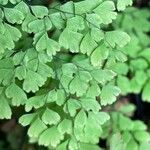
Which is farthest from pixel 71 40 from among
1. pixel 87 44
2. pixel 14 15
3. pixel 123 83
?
pixel 123 83

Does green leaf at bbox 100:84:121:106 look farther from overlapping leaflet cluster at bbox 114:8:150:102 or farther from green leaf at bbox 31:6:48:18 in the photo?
overlapping leaflet cluster at bbox 114:8:150:102

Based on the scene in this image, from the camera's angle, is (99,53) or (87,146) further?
(87,146)

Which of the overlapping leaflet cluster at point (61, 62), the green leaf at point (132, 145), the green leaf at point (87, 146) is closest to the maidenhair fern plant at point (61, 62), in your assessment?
the overlapping leaflet cluster at point (61, 62)

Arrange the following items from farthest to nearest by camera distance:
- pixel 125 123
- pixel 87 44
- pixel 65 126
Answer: pixel 125 123 → pixel 65 126 → pixel 87 44

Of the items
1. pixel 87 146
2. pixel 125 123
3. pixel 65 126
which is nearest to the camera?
pixel 65 126

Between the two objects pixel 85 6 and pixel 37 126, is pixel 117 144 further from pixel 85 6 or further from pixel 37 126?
pixel 85 6

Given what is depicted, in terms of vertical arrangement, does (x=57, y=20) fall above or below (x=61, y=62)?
above

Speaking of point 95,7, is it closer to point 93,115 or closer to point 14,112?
point 93,115

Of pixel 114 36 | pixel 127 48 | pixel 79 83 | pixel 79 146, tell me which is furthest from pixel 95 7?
pixel 127 48
